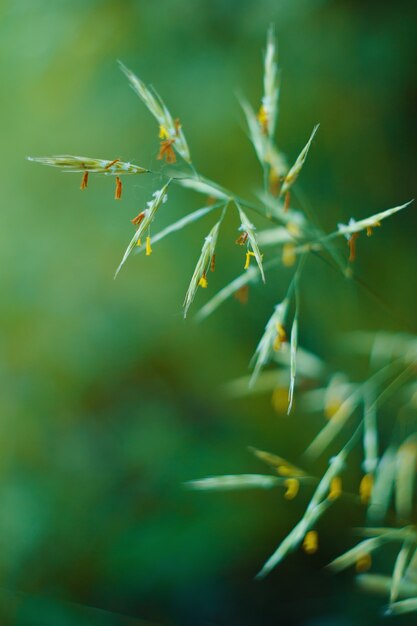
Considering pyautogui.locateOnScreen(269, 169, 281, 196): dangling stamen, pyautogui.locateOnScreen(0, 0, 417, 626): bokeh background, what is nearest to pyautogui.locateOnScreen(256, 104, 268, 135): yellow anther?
pyautogui.locateOnScreen(269, 169, 281, 196): dangling stamen

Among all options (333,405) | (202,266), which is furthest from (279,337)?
(333,405)

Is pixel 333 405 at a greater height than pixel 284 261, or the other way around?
pixel 284 261

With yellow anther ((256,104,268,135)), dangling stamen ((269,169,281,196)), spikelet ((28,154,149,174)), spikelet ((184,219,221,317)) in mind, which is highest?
yellow anther ((256,104,268,135))

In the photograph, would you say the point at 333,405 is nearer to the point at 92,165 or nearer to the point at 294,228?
the point at 294,228

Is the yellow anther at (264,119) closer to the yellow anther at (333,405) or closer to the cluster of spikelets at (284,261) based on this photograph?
the cluster of spikelets at (284,261)

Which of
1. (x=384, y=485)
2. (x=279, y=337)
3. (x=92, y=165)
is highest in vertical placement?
(x=92, y=165)

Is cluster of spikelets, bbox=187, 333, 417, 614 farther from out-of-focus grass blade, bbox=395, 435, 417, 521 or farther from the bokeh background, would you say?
the bokeh background

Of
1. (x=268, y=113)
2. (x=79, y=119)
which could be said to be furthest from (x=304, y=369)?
(x=79, y=119)

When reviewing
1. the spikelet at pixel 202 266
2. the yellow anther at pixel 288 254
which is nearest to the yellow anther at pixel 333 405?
the yellow anther at pixel 288 254

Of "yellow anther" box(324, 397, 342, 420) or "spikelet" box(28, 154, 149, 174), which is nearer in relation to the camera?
"spikelet" box(28, 154, 149, 174)
